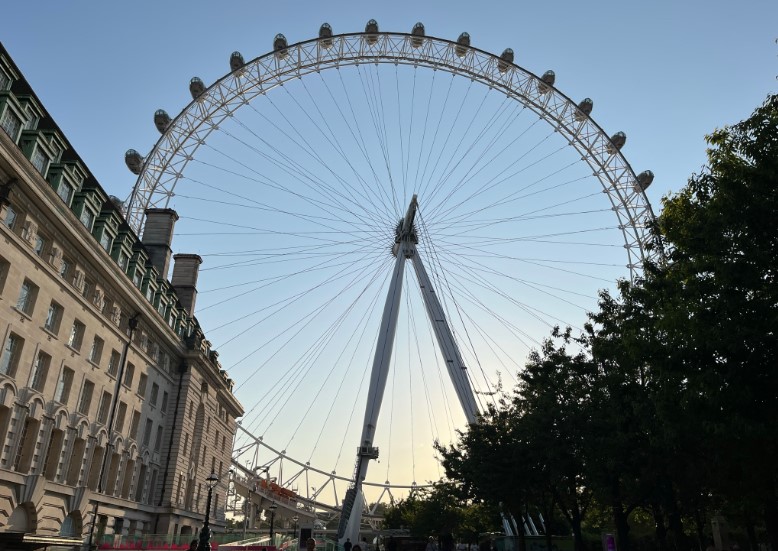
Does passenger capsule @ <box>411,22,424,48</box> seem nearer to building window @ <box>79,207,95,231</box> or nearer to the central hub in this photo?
the central hub

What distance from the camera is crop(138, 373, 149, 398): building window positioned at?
45812 millimetres

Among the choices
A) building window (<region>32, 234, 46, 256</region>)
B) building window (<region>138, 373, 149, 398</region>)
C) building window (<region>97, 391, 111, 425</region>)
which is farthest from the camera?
building window (<region>138, 373, 149, 398</region>)

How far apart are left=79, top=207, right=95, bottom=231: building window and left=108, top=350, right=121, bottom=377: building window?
8.60 metres

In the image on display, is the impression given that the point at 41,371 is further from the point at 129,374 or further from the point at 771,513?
the point at 771,513

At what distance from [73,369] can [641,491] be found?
1152 inches

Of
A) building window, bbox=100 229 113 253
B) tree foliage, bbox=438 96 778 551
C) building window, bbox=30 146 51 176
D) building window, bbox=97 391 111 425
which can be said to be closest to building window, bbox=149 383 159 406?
building window, bbox=97 391 111 425

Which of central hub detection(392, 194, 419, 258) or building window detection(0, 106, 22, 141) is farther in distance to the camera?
central hub detection(392, 194, 419, 258)

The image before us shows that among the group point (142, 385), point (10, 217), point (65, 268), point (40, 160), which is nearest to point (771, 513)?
point (10, 217)

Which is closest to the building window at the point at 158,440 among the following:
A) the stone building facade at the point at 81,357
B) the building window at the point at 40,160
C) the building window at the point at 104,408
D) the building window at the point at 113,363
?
the stone building facade at the point at 81,357

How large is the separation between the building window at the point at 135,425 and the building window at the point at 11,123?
72.2 ft

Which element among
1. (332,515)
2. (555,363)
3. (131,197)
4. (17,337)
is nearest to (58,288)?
(17,337)

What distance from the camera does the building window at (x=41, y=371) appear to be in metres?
32.3

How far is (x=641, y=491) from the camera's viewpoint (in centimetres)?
2933

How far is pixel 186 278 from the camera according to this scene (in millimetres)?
60625
